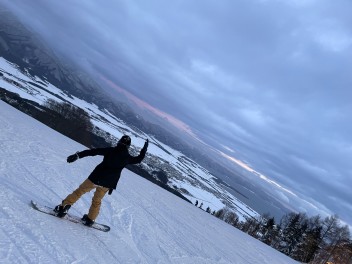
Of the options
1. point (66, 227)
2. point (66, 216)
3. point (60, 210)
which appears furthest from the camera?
point (66, 216)

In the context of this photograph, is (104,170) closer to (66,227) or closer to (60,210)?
(60,210)

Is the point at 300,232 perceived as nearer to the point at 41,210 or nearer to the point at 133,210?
the point at 133,210

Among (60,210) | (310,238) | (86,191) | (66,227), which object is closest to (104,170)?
(86,191)

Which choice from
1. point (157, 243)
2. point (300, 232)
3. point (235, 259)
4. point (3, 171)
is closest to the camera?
point (3, 171)

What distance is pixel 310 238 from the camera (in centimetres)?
5069

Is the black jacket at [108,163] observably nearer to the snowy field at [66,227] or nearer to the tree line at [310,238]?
the snowy field at [66,227]

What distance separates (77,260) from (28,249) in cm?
91

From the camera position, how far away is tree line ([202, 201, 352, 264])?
42.2m

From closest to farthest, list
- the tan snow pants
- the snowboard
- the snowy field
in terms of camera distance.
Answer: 1. the snowy field
2. the snowboard
3. the tan snow pants

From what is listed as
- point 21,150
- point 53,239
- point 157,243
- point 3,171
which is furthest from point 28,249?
point 21,150

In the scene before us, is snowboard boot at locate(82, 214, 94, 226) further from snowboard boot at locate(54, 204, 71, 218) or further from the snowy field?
snowboard boot at locate(54, 204, 71, 218)

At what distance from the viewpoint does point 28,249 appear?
5.44 meters

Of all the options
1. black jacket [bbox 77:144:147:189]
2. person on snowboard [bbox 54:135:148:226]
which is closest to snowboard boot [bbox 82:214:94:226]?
person on snowboard [bbox 54:135:148:226]

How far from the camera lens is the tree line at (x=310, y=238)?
139 feet
